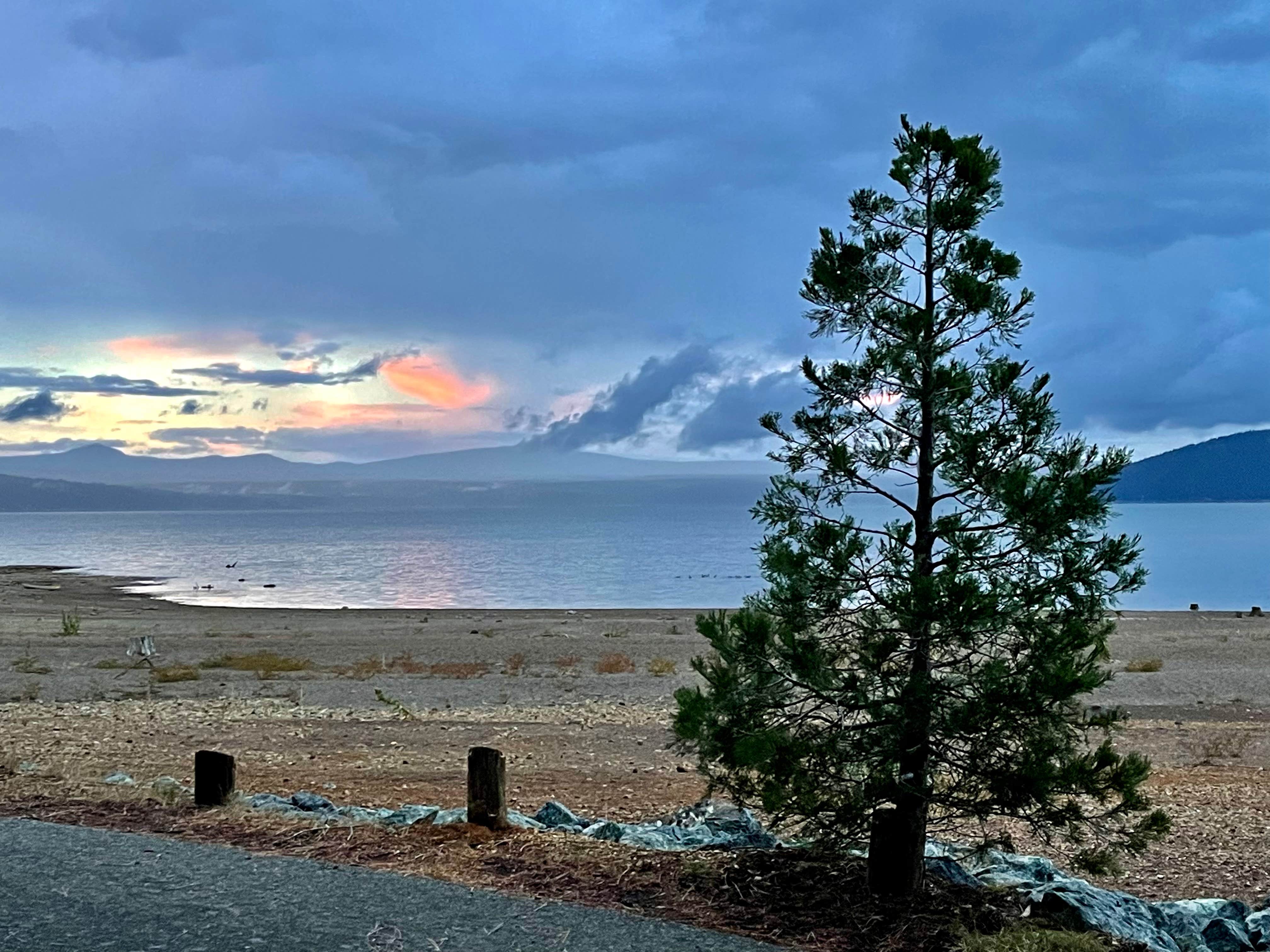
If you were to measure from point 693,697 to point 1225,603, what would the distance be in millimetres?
52631

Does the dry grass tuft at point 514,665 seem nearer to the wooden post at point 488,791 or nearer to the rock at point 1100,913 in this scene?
the wooden post at point 488,791

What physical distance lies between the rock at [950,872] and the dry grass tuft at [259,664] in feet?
56.6

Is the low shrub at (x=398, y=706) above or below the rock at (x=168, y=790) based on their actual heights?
below

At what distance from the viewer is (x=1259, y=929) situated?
5.77 m

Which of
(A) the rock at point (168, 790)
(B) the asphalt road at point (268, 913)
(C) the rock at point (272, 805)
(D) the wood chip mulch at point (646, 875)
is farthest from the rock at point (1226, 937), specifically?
(A) the rock at point (168, 790)

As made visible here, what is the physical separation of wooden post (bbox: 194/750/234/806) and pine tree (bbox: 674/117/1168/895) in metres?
3.32

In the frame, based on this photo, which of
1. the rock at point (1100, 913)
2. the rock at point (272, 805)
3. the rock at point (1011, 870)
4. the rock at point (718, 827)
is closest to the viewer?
the rock at point (1100, 913)

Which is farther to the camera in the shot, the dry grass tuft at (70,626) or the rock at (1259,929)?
the dry grass tuft at (70,626)

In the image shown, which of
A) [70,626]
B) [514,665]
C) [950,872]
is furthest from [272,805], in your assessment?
[70,626]

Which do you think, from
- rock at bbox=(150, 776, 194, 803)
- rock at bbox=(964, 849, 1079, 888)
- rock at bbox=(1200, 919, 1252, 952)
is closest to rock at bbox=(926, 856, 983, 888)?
rock at bbox=(964, 849, 1079, 888)

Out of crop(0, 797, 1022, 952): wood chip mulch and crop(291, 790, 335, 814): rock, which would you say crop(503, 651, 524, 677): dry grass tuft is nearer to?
crop(291, 790, 335, 814): rock

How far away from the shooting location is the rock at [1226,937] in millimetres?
5605

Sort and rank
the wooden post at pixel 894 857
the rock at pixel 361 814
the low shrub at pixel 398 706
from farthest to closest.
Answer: the low shrub at pixel 398 706 → the rock at pixel 361 814 → the wooden post at pixel 894 857

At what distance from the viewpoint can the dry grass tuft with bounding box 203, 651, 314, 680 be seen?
22.2 metres
